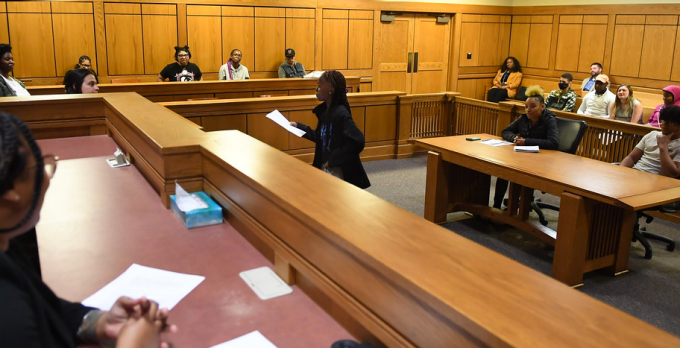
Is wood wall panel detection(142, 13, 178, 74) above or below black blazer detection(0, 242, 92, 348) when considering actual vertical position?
above

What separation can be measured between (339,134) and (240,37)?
6.66 meters

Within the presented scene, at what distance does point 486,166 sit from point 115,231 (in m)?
2.99

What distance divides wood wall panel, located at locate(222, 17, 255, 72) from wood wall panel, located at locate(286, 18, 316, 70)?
0.61 m

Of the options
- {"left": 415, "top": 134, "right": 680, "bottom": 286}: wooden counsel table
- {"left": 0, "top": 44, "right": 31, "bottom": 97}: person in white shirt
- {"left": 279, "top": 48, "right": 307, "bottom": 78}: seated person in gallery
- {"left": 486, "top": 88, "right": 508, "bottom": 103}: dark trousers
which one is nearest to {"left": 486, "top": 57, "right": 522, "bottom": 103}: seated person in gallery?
{"left": 486, "top": 88, "right": 508, "bottom": 103}: dark trousers

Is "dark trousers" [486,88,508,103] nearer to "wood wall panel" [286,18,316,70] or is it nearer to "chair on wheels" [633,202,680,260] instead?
"wood wall panel" [286,18,316,70]

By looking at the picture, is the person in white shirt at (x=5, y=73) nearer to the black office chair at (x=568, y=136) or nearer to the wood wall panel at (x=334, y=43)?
the black office chair at (x=568, y=136)

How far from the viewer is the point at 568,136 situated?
5117mm

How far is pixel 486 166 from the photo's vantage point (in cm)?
455

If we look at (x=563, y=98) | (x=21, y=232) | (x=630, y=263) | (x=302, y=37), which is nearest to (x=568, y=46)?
(x=563, y=98)

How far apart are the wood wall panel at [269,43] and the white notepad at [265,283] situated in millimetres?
8655

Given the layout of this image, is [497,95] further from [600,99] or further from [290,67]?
[290,67]

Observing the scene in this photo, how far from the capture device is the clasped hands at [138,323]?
1307 mm

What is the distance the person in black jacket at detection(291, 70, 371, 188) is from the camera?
400cm

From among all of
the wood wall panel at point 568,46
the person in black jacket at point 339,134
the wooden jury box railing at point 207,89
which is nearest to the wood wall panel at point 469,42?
the wood wall panel at point 568,46
